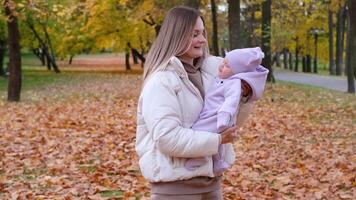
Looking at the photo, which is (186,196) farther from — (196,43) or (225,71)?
(196,43)

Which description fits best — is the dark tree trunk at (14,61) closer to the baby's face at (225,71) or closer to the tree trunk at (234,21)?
the tree trunk at (234,21)

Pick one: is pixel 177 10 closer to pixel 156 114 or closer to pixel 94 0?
pixel 156 114

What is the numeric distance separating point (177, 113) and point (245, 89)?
0.41 meters

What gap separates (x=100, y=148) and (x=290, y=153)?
313 cm

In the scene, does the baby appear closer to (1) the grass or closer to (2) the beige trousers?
(2) the beige trousers

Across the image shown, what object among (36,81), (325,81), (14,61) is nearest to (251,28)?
(325,81)

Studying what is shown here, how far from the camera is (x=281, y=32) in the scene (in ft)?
89.1

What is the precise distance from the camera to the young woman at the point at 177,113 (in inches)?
120

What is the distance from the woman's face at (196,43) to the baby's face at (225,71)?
0.48ft

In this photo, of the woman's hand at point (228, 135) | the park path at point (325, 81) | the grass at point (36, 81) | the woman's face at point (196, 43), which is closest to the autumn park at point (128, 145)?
the woman's face at point (196, 43)

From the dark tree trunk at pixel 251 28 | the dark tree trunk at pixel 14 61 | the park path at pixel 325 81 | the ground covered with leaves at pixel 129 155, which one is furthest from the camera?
the dark tree trunk at pixel 251 28

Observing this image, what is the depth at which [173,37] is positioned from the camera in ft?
10.5

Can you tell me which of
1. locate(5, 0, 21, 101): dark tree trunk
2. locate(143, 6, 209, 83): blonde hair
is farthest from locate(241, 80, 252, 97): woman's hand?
locate(5, 0, 21, 101): dark tree trunk

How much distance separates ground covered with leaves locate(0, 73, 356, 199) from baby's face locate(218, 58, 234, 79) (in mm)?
3802
